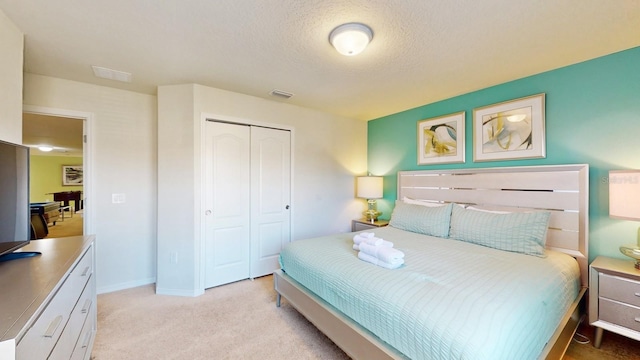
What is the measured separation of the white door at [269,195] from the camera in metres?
3.36

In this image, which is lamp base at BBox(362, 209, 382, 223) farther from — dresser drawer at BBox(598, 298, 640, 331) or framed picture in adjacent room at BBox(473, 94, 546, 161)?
dresser drawer at BBox(598, 298, 640, 331)

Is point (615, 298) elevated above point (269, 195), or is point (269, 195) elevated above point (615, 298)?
point (269, 195)

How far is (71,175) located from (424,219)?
12609 millimetres

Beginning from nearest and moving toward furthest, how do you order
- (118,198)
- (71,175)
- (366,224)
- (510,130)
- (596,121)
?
(596,121), (510,130), (118,198), (366,224), (71,175)

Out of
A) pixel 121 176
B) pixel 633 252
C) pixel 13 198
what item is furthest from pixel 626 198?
pixel 121 176

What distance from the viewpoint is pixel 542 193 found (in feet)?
8.18

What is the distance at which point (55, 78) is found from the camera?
265 cm

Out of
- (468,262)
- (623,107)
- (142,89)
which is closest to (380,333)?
(468,262)

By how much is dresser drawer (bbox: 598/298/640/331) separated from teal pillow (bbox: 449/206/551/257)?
0.48 meters

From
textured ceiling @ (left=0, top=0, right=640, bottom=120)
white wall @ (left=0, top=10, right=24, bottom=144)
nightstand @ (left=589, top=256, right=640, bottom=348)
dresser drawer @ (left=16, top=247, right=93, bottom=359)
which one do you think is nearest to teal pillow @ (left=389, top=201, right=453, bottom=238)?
nightstand @ (left=589, top=256, right=640, bottom=348)

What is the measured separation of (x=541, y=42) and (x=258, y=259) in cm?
361

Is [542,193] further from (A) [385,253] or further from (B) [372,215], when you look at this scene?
(B) [372,215]

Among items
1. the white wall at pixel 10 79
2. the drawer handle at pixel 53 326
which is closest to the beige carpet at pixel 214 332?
the drawer handle at pixel 53 326

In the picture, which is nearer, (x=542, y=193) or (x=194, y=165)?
(x=542, y=193)
